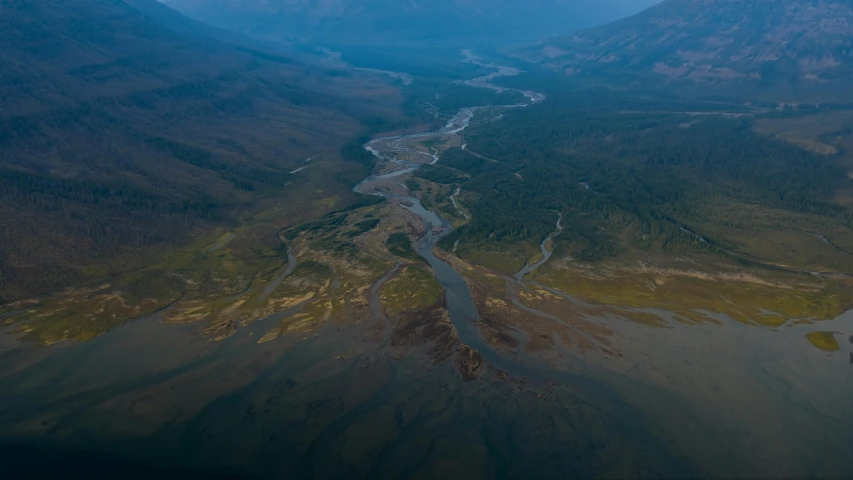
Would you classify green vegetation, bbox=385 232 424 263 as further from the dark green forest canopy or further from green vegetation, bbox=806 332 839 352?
green vegetation, bbox=806 332 839 352

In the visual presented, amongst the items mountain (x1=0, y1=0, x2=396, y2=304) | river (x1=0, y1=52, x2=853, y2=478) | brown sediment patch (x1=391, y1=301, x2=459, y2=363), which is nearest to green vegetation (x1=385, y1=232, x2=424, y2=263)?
brown sediment patch (x1=391, y1=301, x2=459, y2=363)

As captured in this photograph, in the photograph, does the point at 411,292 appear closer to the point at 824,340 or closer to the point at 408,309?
the point at 408,309

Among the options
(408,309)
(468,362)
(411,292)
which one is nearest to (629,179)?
(411,292)

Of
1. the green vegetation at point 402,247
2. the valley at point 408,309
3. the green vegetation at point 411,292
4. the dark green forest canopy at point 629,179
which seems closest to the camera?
the valley at point 408,309

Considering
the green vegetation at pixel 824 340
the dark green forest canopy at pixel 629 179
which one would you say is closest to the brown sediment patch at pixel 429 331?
the dark green forest canopy at pixel 629 179

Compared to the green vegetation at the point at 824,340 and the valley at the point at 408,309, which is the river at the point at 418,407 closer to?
the valley at the point at 408,309

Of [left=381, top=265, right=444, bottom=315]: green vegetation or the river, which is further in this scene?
[left=381, top=265, right=444, bottom=315]: green vegetation

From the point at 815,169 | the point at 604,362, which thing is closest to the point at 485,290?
the point at 604,362
